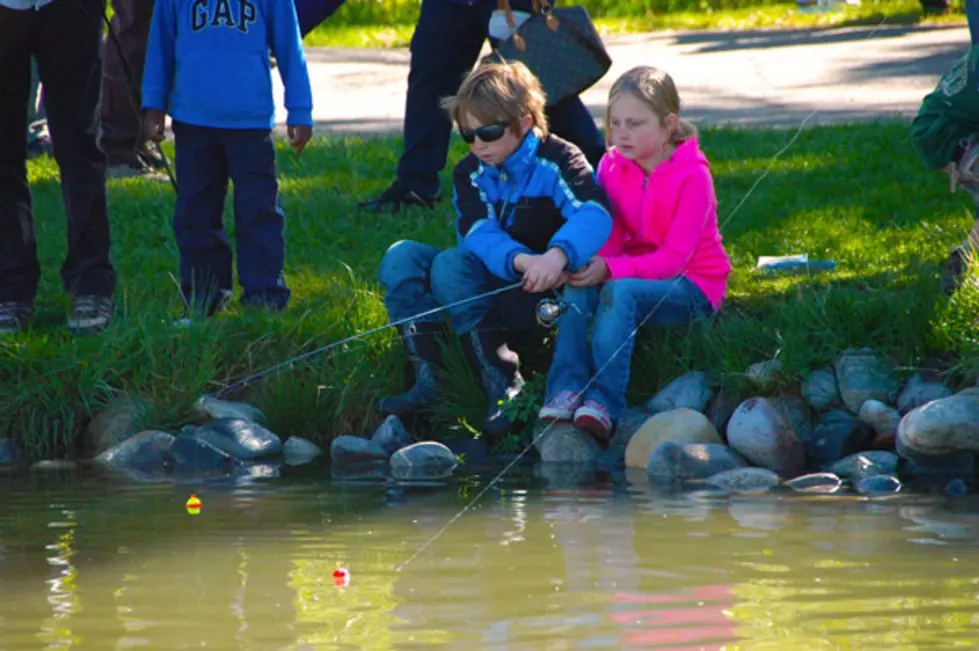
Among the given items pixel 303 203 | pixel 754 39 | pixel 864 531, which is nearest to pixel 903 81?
pixel 754 39

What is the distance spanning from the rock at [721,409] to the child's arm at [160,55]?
234 centimetres

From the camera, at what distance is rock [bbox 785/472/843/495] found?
16.7ft

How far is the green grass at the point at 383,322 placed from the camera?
574cm

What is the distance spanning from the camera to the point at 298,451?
5887 mm

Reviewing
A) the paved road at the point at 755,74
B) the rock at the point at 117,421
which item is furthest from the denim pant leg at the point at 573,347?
the paved road at the point at 755,74

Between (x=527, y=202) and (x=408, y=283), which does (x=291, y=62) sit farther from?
(x=527, y=202)

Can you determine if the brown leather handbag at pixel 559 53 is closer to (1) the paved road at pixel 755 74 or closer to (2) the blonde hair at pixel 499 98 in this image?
(2) the blonde hair at pixel 499 98

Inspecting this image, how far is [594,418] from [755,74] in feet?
25.5

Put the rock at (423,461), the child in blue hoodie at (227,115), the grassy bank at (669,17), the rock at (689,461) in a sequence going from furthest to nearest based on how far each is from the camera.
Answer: the grassy bank at (669,17) < the child in blue hoodie at (227,115) < the rock at (423,461) < the rock at (689,461)

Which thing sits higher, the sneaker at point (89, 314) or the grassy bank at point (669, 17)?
the grassy bank at point (669, 17)

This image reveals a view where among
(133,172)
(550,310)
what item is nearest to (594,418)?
(550,310)

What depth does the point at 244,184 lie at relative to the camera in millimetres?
6398

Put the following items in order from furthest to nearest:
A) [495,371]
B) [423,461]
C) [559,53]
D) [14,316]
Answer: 1. [559,53]
2. [14,316]
3. [495,371]
4. [423,461]

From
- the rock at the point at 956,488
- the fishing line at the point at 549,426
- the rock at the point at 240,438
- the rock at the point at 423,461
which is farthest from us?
the rock at the point at 240,438
